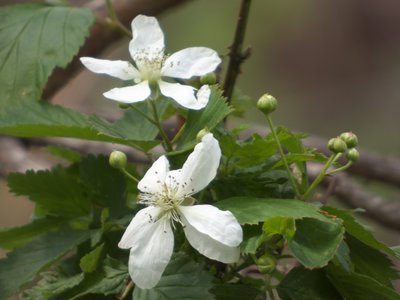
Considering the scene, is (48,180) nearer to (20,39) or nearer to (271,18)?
(20,39)

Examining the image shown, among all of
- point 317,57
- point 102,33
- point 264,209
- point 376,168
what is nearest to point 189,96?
point 264,209

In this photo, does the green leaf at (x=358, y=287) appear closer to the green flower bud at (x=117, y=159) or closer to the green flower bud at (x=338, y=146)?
the green flower bud at (x=338, y=146)

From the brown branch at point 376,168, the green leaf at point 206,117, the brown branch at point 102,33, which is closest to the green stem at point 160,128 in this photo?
the green leaf at point 206,117

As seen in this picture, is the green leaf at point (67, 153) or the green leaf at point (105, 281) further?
the green leaf at point (67, 153)

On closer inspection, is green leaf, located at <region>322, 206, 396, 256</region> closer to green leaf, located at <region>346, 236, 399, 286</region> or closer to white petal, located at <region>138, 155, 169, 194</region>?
green leaf, located at <region>346, 236, 399, 286</region>

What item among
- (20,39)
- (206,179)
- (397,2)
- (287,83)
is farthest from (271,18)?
(206,179)

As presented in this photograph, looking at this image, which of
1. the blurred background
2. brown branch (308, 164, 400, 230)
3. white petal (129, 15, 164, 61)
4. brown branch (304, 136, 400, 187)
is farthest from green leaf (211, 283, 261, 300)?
the blurred background
